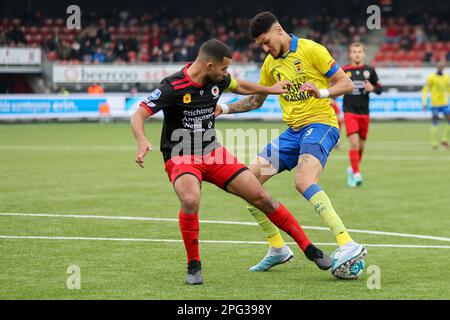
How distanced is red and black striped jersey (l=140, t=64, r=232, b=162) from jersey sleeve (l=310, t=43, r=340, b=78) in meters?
1.30

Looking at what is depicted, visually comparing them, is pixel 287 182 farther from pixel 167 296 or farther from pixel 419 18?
pixel 419 18

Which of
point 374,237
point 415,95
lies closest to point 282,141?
point 374,237

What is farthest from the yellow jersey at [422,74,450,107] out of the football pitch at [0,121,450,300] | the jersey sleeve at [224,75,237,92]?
the jersey sleeve at [224,75,237,92]

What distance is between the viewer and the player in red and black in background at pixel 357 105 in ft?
56.7

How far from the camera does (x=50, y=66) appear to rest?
45719 millimetres

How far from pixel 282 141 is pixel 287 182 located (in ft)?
28.3

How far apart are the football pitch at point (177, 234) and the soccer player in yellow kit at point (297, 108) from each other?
78 centimetres

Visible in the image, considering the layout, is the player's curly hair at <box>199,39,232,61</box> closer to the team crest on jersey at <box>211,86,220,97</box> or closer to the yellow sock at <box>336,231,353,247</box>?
the team crest on jersey at <box>211,86,220,97</box>

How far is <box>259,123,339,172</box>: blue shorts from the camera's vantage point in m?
9.29

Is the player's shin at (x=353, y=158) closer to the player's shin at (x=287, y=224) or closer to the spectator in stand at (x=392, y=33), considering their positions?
the player's shin at (x=287, y=224)

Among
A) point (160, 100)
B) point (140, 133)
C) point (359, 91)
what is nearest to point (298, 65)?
point (160, 100)

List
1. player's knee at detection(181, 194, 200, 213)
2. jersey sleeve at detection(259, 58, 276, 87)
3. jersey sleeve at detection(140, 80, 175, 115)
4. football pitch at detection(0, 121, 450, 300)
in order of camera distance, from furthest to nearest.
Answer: jersey sleeve at detection(259, 58, 276, 87)
jersey sleeve at detection(140, 80, 175, 115)
player's knee at detection(181, 194, 200, 213)
football pitch at detection(0, 121, 450, 300)

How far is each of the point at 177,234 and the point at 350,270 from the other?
3.40 meters

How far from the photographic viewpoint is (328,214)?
344 inches
